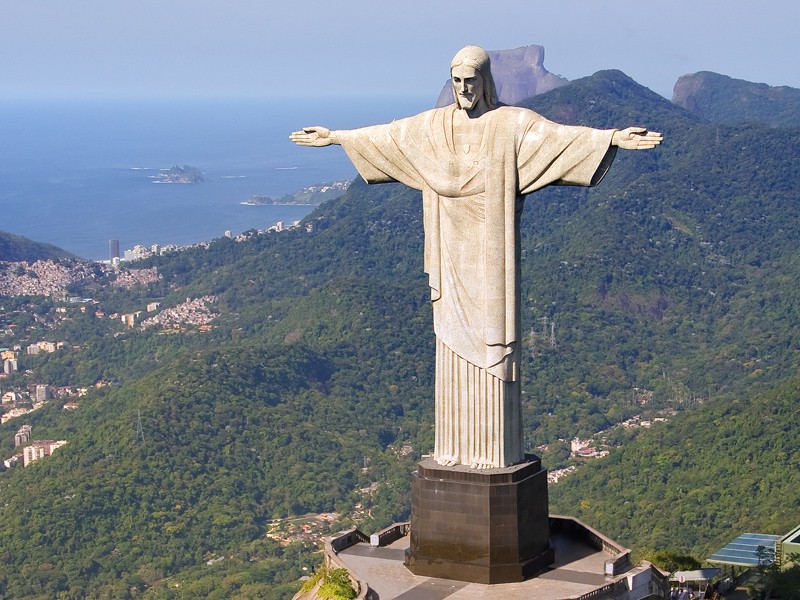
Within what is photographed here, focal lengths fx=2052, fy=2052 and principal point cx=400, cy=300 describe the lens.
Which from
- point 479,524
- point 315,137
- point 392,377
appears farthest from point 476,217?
point 392,377

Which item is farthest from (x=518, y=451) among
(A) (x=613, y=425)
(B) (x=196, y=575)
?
(A) (x=613, y=425)

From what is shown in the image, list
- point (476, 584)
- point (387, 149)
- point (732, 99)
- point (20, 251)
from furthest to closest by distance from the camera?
point (732, 99), point (20, 251), point (387, 149), point (476, 584)

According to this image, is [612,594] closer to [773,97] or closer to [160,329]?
[160,329]

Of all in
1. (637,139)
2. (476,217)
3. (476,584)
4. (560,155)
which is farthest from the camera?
(476,217)

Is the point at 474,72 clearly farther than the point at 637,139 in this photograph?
Yes

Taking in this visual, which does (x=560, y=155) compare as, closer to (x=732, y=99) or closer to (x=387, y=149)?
(x=387, y=149)

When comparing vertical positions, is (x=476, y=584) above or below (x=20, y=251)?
below
